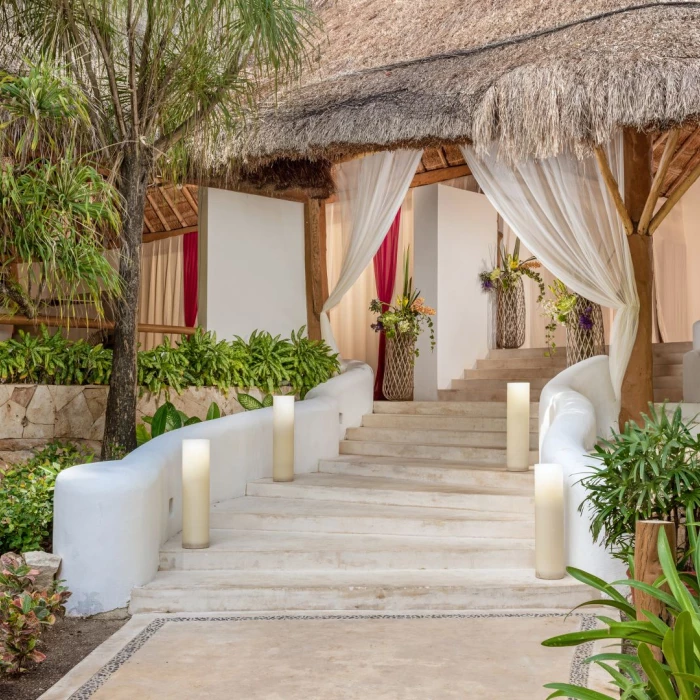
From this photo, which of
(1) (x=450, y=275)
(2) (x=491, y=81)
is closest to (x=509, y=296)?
(1) (x=450, y=275)

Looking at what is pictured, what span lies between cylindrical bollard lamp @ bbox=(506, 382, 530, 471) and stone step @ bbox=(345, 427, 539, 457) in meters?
0.51

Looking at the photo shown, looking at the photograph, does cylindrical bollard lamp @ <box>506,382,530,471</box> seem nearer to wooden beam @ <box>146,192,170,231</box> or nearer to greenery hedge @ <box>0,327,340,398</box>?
greenery hedge @ <box>0,327,340,398</box>

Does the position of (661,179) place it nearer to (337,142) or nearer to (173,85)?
(337,142)

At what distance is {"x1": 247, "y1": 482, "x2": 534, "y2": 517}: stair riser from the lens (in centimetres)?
475

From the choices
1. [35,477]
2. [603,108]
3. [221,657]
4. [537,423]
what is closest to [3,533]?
[35,477]

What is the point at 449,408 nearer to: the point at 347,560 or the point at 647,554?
the point at 347,560

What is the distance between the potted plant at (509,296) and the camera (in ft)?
25.9

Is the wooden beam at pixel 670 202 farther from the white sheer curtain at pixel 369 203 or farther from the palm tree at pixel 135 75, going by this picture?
the palm tree at pixel 135 75

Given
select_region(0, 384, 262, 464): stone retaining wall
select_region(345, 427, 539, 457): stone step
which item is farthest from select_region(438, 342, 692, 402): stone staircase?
select_region(0, 384, 262, 464): stone retaining wall

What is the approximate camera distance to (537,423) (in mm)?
6070

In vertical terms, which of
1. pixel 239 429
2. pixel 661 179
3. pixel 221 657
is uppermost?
pixel 661 179

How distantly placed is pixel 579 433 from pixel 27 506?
283 centimetres

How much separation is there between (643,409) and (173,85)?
3.66 meters

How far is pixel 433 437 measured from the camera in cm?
613
